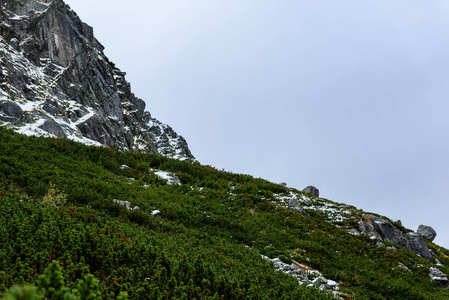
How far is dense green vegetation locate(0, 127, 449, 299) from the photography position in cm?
534

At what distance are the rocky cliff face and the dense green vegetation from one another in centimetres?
2339

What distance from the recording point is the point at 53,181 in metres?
14.2

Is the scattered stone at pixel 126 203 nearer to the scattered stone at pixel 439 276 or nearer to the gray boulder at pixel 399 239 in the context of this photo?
the scattered stone at pixel 439 276

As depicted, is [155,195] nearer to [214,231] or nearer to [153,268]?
[214,231]

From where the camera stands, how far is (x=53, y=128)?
128 ft

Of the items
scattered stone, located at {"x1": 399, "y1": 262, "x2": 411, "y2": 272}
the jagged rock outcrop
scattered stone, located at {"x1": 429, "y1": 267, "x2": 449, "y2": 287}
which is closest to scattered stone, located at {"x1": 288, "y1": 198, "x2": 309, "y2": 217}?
the jagged rock outcrop

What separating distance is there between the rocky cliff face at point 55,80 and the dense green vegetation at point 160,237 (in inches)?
921

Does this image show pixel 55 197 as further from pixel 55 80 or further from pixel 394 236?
pixel 55 80

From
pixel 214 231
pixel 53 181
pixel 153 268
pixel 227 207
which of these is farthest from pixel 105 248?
pixel 227 207

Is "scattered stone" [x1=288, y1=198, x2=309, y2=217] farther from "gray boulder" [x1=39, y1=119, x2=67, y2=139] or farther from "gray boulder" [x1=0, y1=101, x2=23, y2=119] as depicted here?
"gray boulder" [x1=0, y1=101, x2=23, y2=119]

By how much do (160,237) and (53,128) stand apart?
3737 cm

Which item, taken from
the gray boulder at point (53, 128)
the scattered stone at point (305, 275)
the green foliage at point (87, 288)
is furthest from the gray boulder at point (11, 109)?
the green foliage at point (87, 288)

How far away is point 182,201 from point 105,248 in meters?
11.3

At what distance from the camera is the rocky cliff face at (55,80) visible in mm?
40750
